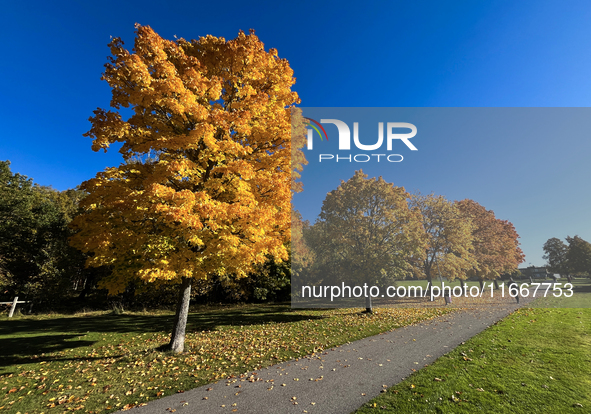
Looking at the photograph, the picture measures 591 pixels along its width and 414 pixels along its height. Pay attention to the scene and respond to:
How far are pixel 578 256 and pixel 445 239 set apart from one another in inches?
821

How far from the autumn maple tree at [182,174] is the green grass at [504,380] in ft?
16.3

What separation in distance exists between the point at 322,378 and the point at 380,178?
1668cm

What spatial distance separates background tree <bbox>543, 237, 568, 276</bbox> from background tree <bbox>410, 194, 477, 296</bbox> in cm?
1719

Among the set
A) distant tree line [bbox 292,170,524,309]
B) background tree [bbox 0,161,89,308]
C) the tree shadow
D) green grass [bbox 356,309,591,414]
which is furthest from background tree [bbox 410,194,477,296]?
background tree [bbox 0,161,89,308]

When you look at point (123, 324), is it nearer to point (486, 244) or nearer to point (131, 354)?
point (131, 354)

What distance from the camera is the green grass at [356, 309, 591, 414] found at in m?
5.05

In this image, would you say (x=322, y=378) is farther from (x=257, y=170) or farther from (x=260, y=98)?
(x=260, y=98)

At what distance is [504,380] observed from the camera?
6102 mm

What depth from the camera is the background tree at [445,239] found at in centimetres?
2184

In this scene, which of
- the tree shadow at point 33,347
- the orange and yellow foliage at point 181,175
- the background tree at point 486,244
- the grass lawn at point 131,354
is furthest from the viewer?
the background tree at point 486,244

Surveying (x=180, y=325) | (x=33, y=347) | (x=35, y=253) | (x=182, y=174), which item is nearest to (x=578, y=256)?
(x=180, y=325)

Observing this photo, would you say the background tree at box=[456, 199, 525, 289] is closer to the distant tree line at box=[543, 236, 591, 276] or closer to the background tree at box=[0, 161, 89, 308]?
the distant tree line at box=[543, 236, 591, 276]

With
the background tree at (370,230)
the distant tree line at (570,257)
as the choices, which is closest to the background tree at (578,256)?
the distant tree line at (570,257)

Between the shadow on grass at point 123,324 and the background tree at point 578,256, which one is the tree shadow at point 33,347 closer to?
the shadow on grass at point 123,324
